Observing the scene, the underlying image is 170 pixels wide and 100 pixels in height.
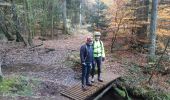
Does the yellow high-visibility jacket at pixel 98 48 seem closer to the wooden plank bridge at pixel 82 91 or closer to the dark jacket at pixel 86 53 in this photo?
the dark jacket at pixel 86 53

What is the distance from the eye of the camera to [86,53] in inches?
404

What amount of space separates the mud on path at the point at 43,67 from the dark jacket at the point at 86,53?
5.85ft

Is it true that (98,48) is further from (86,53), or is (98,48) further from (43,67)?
(43,67)

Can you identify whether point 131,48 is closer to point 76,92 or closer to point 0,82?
point 76,92

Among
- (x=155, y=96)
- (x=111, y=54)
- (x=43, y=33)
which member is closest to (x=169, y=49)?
A: (x=111, y=54)

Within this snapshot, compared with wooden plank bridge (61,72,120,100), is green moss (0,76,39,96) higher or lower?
higher

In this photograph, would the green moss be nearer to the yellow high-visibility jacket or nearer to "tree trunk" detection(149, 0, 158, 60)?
the yellow high-visibility jacket

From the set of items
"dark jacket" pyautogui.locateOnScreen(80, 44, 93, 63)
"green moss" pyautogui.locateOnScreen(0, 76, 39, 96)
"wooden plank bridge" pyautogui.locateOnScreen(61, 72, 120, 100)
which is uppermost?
"dark jacket" pyautogui.locateOnScreen(80, 44, 93, 63)

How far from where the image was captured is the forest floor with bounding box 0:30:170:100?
10727 millimetres

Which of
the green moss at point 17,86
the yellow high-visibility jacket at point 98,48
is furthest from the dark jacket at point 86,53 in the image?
the green moss at point 17,86

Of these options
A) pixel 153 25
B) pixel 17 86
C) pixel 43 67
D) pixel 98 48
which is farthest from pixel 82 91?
pixel 153 25

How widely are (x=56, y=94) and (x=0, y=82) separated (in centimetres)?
231

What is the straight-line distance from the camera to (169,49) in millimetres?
17344

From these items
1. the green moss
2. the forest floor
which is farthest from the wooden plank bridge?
the green moss
